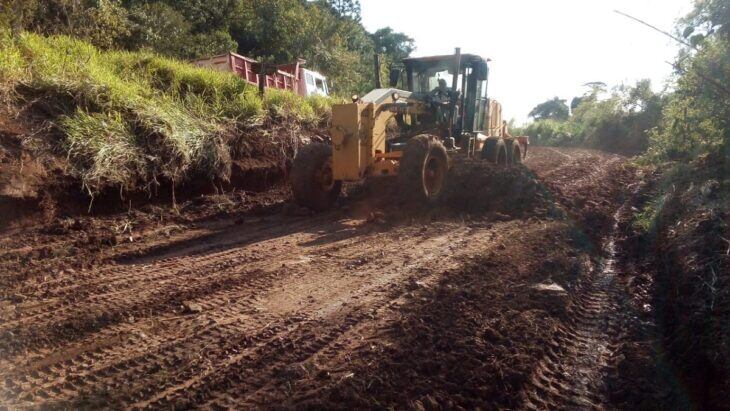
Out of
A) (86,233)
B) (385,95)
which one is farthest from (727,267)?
(86,233)

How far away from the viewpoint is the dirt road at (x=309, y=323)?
2930mm

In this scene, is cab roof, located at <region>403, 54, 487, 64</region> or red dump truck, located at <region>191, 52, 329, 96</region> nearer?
cab roof, located at <region>403, 54, 487, 64</region>

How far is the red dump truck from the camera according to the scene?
14250 millimetres

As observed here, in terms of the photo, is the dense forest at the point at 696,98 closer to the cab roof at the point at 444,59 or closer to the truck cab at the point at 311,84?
the cab roof at the point at 444,59

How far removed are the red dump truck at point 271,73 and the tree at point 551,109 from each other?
44247mm

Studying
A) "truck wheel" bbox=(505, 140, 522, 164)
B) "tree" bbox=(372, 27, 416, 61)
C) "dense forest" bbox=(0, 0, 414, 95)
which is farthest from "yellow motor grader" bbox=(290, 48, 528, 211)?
"tree" bbox=(372, 27, 416, 61)

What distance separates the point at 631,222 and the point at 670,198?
831mm

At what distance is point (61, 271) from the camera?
5000 mm

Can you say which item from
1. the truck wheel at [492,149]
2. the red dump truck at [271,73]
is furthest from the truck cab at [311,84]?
the truck wheel at [492,149]

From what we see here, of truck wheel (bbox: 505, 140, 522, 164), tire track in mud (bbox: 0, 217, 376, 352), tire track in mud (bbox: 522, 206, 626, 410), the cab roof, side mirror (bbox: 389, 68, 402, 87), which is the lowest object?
tire track in mud (bbox: 522, 206, 626, 410)

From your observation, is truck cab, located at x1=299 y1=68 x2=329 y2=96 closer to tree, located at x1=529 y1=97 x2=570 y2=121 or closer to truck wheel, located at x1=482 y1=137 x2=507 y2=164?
truck wheel, located at x1=482 y1=137 x2=507 y2=164

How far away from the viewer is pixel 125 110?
304 inches

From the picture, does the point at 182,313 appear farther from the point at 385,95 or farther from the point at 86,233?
the point at 385,95

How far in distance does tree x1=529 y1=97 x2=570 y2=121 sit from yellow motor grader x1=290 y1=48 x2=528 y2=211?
50201mm
